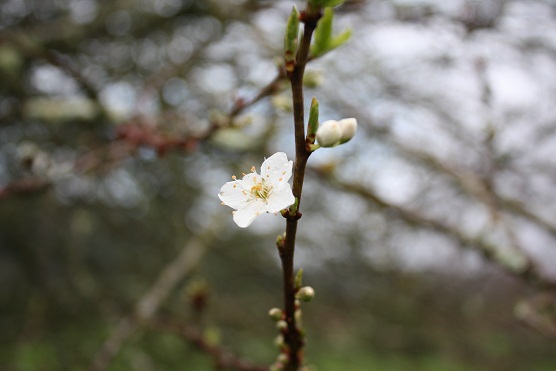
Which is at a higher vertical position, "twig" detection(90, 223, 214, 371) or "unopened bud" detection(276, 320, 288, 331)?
"unopened bud" detection(276, 320, 288, 331)

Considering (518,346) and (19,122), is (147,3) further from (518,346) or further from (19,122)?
(518,346)

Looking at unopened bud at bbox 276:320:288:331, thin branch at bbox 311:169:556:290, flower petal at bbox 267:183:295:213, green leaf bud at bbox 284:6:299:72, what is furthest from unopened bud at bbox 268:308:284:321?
thin branch at bbox 311:169:556:290

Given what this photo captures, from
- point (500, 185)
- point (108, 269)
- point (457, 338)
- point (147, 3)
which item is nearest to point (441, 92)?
point (500, 185)

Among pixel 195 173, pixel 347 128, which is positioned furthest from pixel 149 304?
pixel 347 128

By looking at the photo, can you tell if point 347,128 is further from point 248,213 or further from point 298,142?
point 248,213

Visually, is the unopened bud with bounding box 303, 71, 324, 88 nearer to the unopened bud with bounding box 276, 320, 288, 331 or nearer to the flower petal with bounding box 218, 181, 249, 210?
the flower petal with bounding box 218, 181, 249, 210

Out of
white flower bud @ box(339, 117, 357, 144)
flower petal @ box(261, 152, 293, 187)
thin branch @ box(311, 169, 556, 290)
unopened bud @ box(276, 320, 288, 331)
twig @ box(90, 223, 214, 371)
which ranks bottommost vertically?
twig @ box(90, 223, 214, 371)

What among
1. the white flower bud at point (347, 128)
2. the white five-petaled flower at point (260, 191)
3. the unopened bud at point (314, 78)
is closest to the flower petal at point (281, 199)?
the white five-petaled flower at point (260, 191)
